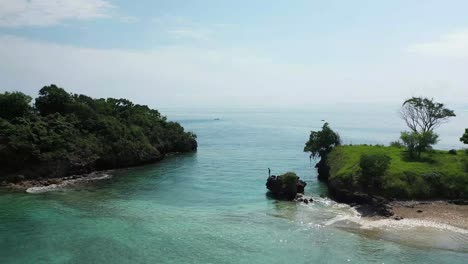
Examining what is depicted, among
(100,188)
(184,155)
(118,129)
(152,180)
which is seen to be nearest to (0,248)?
(100,188)

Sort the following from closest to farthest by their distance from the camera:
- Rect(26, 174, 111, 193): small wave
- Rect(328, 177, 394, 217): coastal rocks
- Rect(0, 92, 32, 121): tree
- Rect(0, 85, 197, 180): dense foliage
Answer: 1. Rect(328, 177, 394, 217): coastal rocks
2. Rect(26, 174, 111, 193): small wave
3. Rect(0, 85, 197, 180): dense foliage
4. Rect(0, 92, 32, 121): tree

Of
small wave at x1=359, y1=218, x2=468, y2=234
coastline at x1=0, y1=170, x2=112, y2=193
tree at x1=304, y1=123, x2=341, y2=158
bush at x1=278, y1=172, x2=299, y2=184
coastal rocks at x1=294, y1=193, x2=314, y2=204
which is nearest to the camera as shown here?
small wave at x1=359, y1=218, x2=468, y2=234

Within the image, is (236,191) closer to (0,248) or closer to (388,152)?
(388,152)

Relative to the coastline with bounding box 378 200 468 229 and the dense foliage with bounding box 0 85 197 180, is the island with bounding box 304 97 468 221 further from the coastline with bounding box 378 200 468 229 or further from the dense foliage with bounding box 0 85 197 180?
the dense foliage with bounding box 0 85 197 180

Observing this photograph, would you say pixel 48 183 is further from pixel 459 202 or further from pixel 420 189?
pixel 459 202

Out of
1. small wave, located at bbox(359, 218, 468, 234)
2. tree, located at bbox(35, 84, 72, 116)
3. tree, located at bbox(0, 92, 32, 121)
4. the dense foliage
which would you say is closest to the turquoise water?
small wave, located at bbox(359, 218, 468, 234)

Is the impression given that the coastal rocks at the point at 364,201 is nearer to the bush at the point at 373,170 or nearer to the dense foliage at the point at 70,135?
the bush at the point at 373,170

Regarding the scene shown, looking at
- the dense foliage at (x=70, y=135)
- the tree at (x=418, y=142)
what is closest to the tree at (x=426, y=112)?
the tree at (x=418, y=142)
